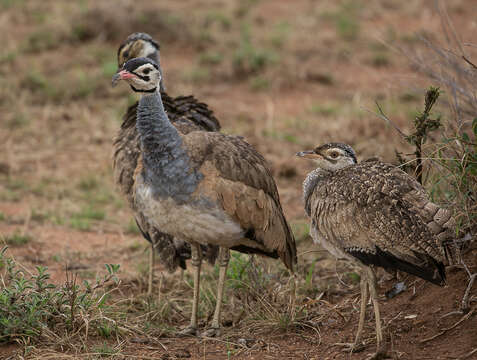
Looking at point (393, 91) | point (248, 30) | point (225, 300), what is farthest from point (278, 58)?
point (225, 300)

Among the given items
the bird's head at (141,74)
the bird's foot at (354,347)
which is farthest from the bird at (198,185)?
the bird's foot at (354,347)

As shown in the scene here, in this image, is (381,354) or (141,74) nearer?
(381,354)

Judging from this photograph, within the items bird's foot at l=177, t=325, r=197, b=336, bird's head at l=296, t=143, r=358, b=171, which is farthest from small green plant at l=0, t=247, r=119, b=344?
bird's head at l=296, t=143, r=358, b=171

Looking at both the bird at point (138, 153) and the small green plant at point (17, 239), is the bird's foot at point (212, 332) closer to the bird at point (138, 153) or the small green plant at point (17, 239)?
the bird at point (138, 153)

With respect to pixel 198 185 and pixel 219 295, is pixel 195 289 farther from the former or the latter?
pixel 198 185

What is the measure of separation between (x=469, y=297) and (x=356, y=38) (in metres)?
8.27

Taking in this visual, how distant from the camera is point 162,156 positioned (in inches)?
198

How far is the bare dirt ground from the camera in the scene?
4.98 meters

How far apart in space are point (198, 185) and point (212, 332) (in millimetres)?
1033

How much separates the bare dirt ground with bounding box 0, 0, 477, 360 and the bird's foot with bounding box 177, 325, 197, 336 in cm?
6

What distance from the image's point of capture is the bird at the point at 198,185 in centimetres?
495

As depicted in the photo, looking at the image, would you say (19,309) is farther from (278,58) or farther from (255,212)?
(278,58)

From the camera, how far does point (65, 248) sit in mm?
6973

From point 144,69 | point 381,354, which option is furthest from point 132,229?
point 381,354
